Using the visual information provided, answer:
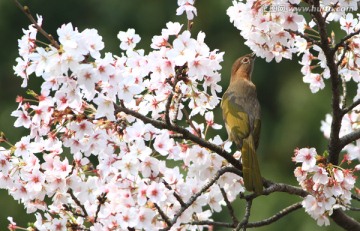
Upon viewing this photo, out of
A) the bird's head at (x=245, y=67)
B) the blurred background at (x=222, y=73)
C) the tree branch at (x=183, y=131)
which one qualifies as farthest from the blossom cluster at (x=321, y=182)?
the blurred background at (x=222, y=73)

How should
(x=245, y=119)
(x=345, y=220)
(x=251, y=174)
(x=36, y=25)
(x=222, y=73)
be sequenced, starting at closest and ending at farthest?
1. (x=36, y=25)
2. (x=251, y=174)
3. (x=345, y=220)
4. (x=245, y=119)
5. (x=222, y=73)

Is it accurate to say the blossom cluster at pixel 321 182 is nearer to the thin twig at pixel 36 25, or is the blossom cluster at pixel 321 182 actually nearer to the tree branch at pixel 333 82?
the tree branch at pixel 333 82

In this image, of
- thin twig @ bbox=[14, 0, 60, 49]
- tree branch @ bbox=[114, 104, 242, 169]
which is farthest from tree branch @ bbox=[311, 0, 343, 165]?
thin twig @ bbox=[14, 0, 60, 49]

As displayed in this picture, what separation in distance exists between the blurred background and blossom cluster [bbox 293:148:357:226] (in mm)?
7411

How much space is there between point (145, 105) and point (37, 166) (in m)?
0.50

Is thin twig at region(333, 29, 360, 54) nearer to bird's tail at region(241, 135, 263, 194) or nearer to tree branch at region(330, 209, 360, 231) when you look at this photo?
→ bird's tail at region(241, 135, 263, 194)

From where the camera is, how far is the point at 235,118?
162 inches

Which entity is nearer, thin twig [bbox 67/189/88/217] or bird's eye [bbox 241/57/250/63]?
thin twig [bbox 67/189/88/217]

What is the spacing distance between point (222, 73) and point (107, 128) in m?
9.15

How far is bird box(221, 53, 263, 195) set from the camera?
11.7ft

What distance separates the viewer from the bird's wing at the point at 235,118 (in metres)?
3.96

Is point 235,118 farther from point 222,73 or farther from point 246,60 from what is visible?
point 222,73

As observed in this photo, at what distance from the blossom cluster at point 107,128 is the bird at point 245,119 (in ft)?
0.46

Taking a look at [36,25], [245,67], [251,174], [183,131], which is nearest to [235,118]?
[245,67]
